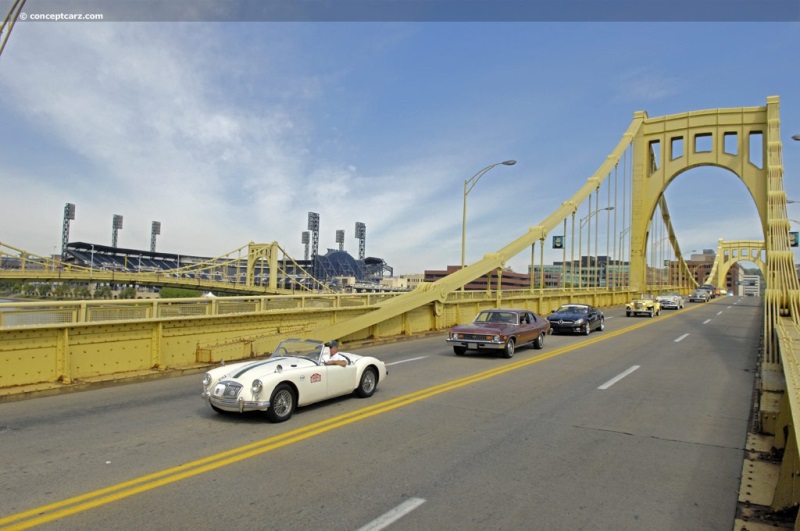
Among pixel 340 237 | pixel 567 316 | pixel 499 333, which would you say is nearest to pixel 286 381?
pixel 499 333

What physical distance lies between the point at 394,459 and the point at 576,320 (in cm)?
1710

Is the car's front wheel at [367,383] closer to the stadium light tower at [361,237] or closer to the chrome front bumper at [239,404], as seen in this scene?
the chrome front bumper at [239,404]

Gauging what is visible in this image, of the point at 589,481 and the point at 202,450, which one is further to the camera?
the point at 202,450

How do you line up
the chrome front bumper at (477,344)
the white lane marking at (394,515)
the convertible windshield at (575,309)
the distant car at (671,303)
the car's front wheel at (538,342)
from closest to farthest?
the white lane marking at (394,515), the chrome front bumper at (477,344), the car's front wheel at (538,342), the convertible windshield at (575,309), the distant car at (671,303)

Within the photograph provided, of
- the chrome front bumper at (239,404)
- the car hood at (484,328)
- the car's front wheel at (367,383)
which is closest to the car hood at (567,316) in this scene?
the car hood at (484,328)

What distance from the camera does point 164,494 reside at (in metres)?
4.81

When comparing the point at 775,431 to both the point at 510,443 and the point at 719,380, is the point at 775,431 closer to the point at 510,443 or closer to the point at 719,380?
the point at 510,443

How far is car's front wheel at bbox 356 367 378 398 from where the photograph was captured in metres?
9.27

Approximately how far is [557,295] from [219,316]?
2551 cm

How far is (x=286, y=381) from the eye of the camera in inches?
304

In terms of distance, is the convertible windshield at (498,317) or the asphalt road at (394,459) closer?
the asphalt road at (394,459)

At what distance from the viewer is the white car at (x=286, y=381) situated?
290 inches

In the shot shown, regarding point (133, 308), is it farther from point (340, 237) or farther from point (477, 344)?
point (340, 237)

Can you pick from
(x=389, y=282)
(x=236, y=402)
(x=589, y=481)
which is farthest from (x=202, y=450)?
(x=389, y=282)
